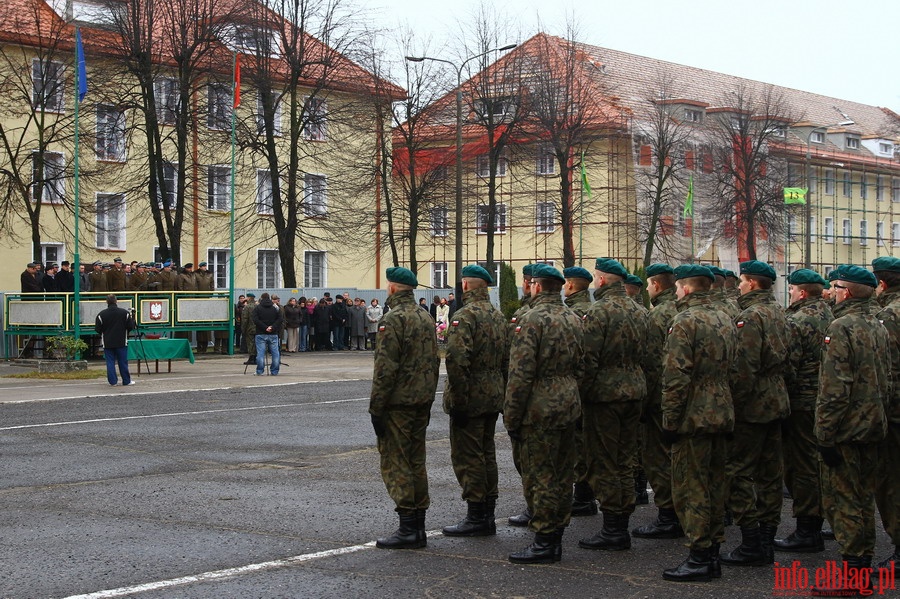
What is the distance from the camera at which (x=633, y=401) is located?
A: 8.84 meters

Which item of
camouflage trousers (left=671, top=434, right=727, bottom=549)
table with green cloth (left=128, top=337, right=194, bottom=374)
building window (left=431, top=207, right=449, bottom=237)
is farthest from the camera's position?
building window (left=431, top=207, right=449, bottom=237)

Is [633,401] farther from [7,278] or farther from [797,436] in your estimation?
[7,278]

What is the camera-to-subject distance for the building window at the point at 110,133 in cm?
3788

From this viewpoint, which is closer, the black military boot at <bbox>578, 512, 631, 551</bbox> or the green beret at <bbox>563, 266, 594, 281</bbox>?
the black military boot at <bbox>578, 512, 631, 551</bbox>

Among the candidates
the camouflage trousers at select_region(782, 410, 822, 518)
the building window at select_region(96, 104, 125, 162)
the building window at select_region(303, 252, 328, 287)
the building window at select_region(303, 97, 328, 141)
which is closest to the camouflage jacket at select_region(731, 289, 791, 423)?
the camouflage trousers at select_region(782, 410, 822, 518)

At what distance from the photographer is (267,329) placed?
81.7ft

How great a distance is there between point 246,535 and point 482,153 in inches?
1619

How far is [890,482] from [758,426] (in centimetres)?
94

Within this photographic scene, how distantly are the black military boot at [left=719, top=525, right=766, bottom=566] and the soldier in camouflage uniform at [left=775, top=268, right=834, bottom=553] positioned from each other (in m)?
0.61

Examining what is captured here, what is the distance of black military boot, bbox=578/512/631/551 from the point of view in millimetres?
8320

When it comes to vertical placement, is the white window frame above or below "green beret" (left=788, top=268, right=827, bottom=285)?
above

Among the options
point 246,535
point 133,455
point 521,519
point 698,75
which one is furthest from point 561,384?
point 698,75

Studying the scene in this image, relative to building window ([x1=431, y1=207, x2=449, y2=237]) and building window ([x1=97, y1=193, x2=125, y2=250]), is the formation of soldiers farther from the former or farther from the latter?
building window ([x1=97, y1=193, x2=125, y2=250])

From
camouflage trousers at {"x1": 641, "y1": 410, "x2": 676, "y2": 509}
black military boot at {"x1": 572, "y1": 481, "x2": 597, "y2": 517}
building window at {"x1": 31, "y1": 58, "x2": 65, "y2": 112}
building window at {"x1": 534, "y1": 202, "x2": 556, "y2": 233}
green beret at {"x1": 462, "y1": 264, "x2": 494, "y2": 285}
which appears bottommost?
black military boot at {"x1": 572, "y1": 481, "x2": 597, "y2": 517}
